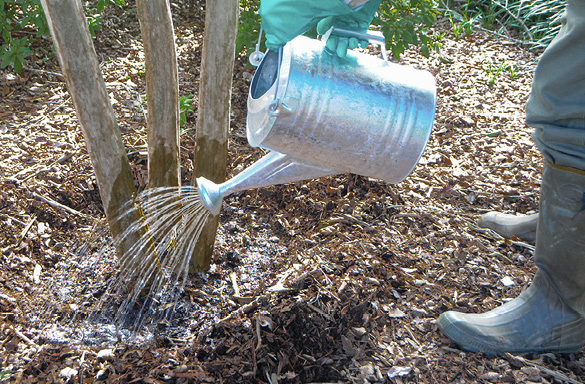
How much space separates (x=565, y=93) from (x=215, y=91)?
1.05m

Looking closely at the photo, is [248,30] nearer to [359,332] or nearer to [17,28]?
[17,28]

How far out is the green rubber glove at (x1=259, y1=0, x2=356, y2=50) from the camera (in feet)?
4.25

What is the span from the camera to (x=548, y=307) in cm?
188

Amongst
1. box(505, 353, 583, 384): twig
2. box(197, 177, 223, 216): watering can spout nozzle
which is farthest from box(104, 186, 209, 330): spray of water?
box(505, 353, 583, 384): twig

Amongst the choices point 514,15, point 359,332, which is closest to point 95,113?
point 359,332

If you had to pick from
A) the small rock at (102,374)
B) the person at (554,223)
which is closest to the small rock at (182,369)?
the small rock at (102,374)

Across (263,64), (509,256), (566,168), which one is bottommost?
(509,256)

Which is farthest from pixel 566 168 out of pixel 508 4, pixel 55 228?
pixel 508 4

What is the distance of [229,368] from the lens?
66.6 inches

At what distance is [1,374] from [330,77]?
4.03 feet

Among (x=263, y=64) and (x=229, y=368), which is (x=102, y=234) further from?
(x=263, y=64)

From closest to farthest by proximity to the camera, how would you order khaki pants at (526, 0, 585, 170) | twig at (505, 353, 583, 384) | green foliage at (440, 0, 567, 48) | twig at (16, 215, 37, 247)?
khaki pants at (526, 0, 585, 170) → twig at (505, 353, 583, 384) → twig at (16, 215, 37, 247) → green foliage at (440, 0, 567, 48)

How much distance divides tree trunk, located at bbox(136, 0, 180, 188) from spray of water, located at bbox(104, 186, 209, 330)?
78 mm

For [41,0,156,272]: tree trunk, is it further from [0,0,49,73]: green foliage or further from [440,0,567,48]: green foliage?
[440,0,567,48]: green foliage
